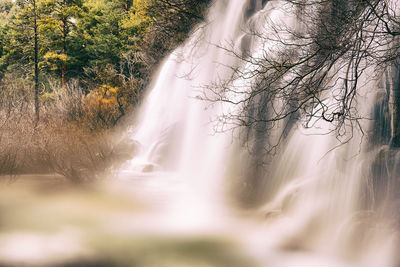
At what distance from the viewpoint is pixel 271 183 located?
8.92 metres

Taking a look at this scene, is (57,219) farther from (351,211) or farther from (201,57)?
(201,57)

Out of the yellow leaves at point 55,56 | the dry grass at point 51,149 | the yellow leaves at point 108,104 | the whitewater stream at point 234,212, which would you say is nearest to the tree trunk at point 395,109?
the whitewater stream at point 234,212

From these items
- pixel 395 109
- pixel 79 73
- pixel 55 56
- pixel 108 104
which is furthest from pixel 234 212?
pixel 79 73

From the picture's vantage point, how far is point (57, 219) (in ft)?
27.2

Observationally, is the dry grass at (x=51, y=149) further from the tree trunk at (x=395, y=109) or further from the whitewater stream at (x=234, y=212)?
the tree trunk at (x=395, y=109)

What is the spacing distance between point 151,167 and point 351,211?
738 centimetres

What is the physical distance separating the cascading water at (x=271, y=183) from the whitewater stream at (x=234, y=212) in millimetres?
22

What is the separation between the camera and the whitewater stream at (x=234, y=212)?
642 centimetres

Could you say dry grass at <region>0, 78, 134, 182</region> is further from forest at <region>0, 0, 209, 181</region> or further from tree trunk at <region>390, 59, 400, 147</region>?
tree trunk at <region>390, 59, 400, 147</region>

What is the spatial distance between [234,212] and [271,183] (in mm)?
1006

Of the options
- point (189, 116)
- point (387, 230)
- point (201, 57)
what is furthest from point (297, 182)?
point (201, 57)

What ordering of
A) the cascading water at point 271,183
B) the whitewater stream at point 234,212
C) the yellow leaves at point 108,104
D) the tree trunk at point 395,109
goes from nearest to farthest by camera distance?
the whitewater stream at point 234,212 < the cascading water at point 271,183 < the tree trunk at point 395,109 < the yellow leaves at point 108,104

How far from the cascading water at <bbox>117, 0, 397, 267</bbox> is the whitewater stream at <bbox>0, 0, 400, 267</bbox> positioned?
22mm

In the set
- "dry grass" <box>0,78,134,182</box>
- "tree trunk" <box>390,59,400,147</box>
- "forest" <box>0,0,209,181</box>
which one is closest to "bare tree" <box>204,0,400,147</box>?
"tree trunk" <box>390,59,400,147</box>
